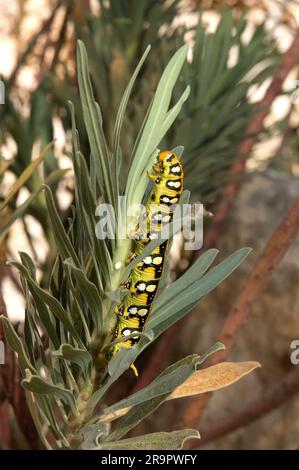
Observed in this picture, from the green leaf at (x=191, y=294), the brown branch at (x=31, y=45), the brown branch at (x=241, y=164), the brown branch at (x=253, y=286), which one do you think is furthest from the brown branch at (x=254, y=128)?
the green leaf at (x=191, y=294)

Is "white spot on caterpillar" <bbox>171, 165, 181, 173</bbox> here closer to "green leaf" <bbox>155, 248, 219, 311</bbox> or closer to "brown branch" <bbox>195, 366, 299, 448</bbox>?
"green leaf" <bbox>155, 248, 219, 311</bbox>

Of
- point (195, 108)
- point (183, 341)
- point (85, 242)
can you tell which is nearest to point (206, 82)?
point (195, 108)

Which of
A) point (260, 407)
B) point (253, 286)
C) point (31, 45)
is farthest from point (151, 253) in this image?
point (31, 45)

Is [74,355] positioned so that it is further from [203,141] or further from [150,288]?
[203,141]

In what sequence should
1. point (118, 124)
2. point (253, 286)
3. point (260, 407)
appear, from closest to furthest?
point (118, 124) < point (253, 286) < point (260, 407)

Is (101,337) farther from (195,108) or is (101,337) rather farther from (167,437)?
(195,108)

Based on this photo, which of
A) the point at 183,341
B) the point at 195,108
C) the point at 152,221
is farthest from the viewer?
the point at 183,341

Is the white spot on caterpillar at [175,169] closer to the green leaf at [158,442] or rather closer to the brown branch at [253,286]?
the green leaf at [158,442]
